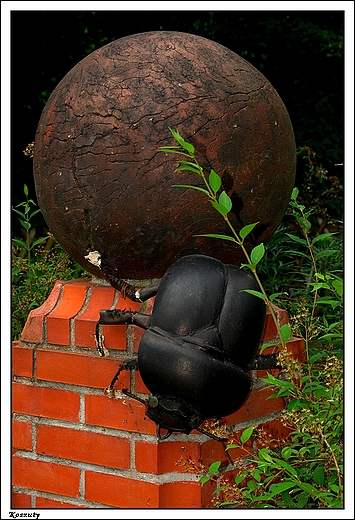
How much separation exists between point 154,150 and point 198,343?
23.4 inches

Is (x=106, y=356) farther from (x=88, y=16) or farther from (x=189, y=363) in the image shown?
(x=88, y=16)

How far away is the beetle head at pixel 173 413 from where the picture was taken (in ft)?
6.44


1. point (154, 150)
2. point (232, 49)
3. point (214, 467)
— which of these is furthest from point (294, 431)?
point (232, 49)

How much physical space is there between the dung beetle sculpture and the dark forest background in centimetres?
413

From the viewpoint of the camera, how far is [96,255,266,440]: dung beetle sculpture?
191 cm

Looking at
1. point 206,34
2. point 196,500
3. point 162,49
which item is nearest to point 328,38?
point 206,34

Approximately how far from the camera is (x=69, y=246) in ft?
7.77

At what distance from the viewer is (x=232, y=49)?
6.50 meters

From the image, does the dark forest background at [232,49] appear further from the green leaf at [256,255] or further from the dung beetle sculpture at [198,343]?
the green leaf at [256,255]

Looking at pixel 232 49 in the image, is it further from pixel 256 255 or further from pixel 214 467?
pixel 214 467

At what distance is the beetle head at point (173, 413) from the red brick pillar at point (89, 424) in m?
0.14

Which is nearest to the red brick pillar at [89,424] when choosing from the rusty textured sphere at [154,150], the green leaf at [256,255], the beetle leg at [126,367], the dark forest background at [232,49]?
the beetle leg at [126,367]

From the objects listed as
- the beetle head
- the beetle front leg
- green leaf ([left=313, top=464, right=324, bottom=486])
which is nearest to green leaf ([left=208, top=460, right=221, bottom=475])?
the beetle head

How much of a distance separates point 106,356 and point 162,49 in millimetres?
1009
